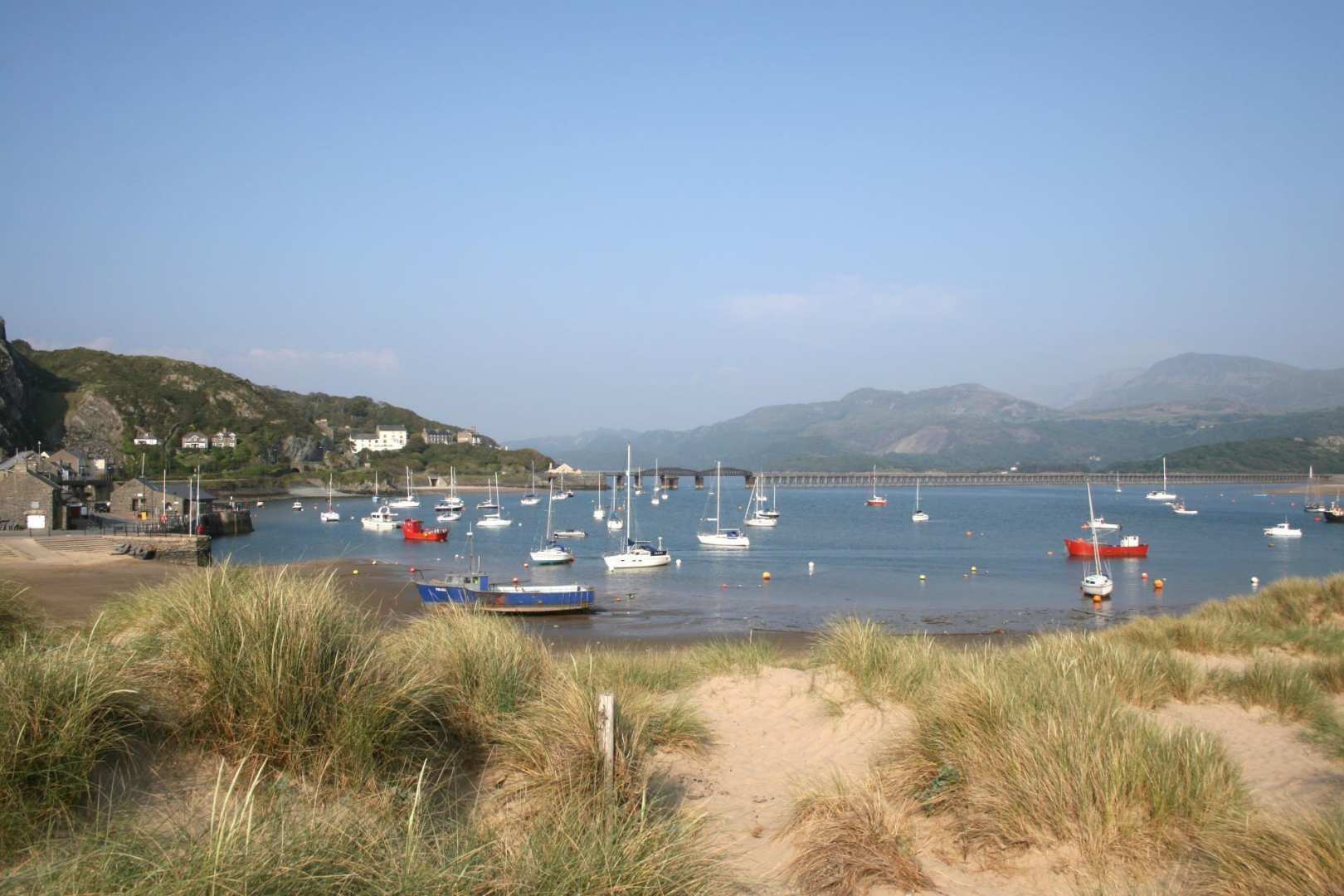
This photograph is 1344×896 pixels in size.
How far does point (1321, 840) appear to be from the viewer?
4785 mm

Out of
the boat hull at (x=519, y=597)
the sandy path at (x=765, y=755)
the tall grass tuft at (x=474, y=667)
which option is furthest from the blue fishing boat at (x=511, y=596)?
the tall grass tuft at (x=474, y=667)

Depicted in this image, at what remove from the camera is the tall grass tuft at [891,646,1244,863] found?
6043 millimetres

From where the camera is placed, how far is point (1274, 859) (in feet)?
16.1

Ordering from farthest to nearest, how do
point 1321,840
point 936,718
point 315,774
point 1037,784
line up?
1. point 936,718
2. point 1037,784
3. point 315,774
4. point 1321,840

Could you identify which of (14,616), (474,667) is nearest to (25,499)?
(14,616)

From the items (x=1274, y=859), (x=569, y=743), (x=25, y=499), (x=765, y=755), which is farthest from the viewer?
(x=25, y=499)

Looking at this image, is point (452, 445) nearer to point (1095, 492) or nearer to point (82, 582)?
point (1095, 492)

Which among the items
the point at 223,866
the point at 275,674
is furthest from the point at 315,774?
the point at 223,866

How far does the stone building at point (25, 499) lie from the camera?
1933 inches

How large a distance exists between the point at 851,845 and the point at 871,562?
47.2 metres

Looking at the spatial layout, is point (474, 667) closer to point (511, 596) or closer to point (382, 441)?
point (511, 596)

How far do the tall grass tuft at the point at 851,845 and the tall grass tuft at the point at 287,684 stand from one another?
2.72m

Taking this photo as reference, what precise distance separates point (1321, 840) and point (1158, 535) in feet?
248

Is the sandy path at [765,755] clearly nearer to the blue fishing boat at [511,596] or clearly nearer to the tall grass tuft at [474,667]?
the tall grass tuft at [474,667]
